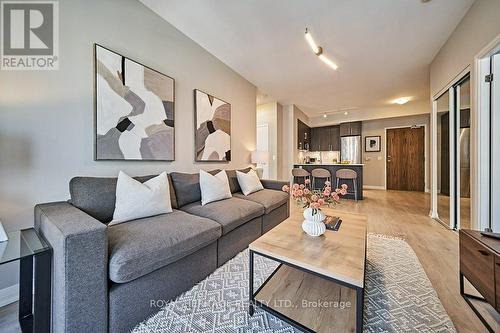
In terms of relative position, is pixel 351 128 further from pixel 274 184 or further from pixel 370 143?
pixel 274 184

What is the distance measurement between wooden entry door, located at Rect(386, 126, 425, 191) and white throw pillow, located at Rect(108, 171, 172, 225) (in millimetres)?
7355

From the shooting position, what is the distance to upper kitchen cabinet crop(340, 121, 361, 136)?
6.61 m

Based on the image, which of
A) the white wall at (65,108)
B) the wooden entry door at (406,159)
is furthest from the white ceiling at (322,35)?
the wooden entry door at (406,159)

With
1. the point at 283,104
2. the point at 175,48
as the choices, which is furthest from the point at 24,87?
the point at 283,104

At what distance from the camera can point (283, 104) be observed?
5.46m

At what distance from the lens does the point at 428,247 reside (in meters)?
2.12

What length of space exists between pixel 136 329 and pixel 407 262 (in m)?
2.24

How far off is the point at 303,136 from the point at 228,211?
5.45m

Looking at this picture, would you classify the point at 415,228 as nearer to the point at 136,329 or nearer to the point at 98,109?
the point at 136,329

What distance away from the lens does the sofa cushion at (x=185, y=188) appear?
2.10 m

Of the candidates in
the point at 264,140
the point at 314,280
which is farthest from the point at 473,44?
the point at 264,140

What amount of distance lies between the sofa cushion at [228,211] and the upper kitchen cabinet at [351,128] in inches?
231

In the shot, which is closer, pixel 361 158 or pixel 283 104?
pixel 283 104

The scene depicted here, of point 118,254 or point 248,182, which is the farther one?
point 248,182
